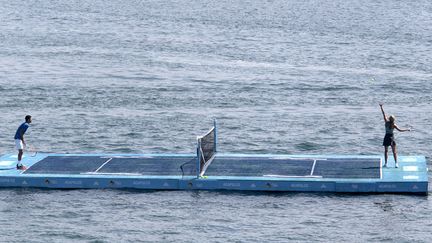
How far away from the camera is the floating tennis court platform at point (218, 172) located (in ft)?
128

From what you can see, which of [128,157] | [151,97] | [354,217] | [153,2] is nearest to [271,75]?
[151,97]

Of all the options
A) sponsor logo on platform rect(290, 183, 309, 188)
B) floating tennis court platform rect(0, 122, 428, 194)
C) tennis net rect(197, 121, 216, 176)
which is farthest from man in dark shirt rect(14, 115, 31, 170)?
sponsor logo on platform rect(290, 183, 309, 188)

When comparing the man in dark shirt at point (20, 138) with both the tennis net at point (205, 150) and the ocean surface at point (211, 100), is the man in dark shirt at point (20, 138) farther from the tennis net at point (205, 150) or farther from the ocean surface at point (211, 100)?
the tennis net at point (205, 150)

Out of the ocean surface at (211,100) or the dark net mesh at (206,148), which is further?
the dark net mesh at (206,148)

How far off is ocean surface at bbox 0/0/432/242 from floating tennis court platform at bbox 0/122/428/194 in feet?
1.42

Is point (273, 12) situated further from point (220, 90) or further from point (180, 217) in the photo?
point (180, 217)

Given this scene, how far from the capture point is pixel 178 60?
249 feet

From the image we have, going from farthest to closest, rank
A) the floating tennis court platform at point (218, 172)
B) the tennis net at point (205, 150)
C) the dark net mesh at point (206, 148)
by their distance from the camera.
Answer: the dark net mesh at point (206, 148) < the tennis net at point (205, 150) < the floating tennis court platform at point (218, 172)

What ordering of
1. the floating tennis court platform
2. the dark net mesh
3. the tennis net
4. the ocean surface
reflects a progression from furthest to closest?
the dark net mesh, the tennis net, the floating tennis court platform, the ocean surface

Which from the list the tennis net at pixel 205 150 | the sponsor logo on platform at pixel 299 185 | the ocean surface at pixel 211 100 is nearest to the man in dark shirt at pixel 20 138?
the ocean surface at pixel 211 100

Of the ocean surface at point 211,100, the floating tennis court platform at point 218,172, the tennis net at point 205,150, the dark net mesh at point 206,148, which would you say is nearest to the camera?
the ocean surface at point 211,100

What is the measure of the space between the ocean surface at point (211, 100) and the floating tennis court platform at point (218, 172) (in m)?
0.43

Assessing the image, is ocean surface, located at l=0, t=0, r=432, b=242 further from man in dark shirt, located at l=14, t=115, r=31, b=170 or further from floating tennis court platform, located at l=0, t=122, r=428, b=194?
man in dark shirt, located at l=14, t=115, r=31, b=170

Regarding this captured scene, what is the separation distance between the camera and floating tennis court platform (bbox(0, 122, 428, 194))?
38.9m
